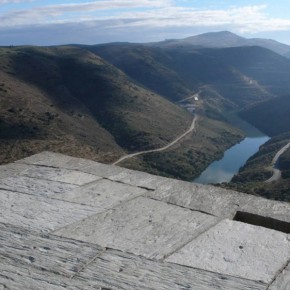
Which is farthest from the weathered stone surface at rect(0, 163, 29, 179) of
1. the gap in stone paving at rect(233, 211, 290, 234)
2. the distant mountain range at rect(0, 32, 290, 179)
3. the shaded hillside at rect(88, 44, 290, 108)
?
the shaded hillside at rect(88, 44, 290, 108)

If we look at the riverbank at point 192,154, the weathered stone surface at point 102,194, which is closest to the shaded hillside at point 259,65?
the riverbank at point 192,154

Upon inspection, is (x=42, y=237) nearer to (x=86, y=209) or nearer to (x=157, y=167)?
(x=86, y=209)

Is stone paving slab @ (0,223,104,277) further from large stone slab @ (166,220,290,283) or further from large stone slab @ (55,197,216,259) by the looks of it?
large stone slab @ (166,220,290,283)

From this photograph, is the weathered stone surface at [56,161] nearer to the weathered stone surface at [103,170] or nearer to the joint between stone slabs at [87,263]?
the weathered stone surface at [103,170]

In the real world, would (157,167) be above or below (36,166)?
below

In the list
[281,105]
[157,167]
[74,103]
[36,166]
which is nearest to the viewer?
[36,166]

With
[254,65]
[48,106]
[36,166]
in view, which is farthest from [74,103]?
[254,65]
